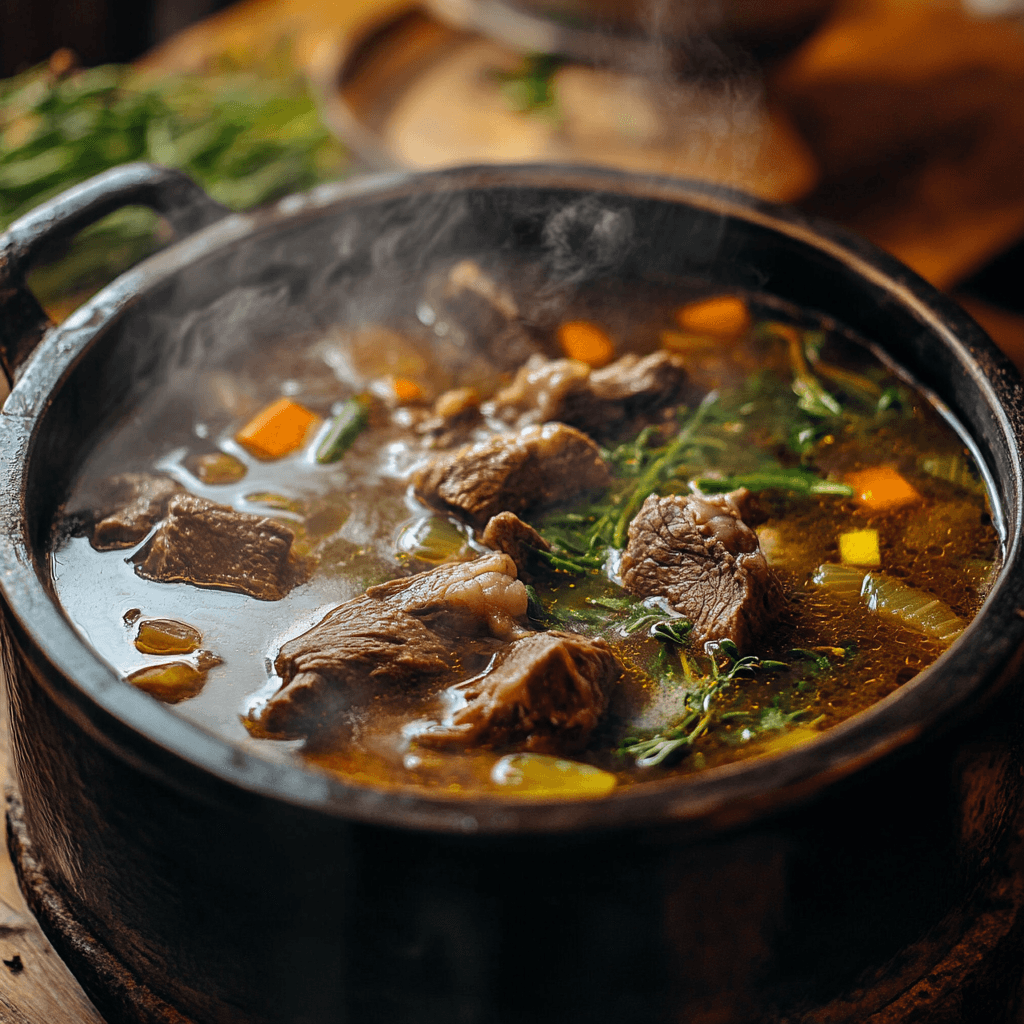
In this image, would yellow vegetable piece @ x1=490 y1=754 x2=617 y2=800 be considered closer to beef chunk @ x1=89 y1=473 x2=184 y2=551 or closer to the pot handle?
beef chunk @ x1=89 y1=473 x2=184 y2=551

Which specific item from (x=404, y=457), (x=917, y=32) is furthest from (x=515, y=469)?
(x=917, y=32)

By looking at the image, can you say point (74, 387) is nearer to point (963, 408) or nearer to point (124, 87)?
point (963, 408)

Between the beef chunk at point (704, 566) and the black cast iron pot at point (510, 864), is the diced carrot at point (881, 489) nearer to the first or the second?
the black cast iron pot at point (510, 864)

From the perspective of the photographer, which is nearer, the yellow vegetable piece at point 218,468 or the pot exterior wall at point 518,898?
the pot exterior wall at point 518,898

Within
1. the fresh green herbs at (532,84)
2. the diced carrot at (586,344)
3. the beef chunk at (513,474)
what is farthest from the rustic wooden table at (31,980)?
the fresh green herbs at (532,84)

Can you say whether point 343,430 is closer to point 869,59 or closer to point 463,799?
point 463,799
